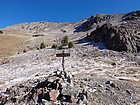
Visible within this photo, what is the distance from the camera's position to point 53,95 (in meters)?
17.9

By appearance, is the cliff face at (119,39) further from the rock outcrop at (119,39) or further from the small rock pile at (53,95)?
the small rock pile at (53,95)

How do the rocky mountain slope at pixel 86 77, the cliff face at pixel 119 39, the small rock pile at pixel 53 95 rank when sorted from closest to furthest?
the small rock pile at pixel 53 95, the rocky mountain slope at pixel 86 77, the cliff face at pixel 119 39

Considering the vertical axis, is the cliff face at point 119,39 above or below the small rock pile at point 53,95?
above

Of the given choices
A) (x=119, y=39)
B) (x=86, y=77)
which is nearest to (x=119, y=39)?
(x=119, y=39)

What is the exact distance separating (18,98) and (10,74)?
14944mm

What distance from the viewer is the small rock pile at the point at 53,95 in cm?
1758

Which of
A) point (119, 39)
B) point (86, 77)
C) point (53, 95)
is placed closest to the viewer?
point (53, 95)

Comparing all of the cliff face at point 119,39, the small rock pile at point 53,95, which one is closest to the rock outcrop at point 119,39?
the cliff face at point 119,39

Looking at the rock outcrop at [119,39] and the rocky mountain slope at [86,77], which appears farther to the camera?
the rock outcrop at [119,39]

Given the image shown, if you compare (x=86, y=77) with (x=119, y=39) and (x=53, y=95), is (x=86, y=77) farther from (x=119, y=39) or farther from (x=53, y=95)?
(x=119, y=39)

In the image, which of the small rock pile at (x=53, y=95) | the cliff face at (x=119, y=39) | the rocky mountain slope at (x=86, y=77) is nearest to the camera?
the small rock pile at (x=53, y=95)

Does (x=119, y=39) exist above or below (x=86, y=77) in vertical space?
above

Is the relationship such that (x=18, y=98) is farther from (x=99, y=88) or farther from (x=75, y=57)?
(x=75, y=57)

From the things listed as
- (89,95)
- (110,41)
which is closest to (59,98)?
(89,95)
